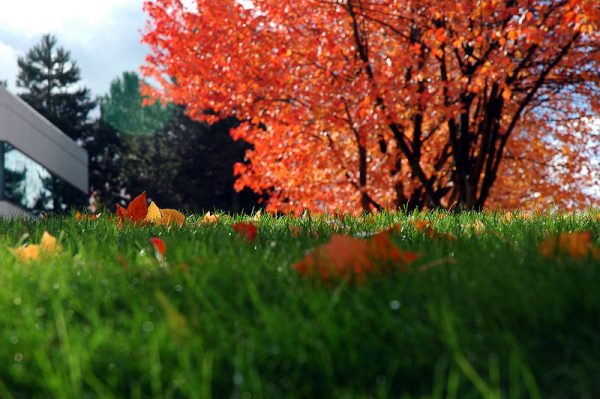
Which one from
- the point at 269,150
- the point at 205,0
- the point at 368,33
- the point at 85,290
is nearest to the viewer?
the point at 85,290

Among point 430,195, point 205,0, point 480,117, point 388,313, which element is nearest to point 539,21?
point 480,117

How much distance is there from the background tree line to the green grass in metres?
19.8

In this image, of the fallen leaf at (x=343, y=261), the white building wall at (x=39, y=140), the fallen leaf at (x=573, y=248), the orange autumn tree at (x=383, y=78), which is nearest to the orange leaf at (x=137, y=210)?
the fallen leaf at (x=343, y=261)

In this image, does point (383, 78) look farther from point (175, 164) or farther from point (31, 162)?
point (175, 164)

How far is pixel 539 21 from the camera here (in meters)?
8.34

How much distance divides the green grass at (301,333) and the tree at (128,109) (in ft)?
136

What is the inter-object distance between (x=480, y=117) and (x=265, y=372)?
959 centimetres

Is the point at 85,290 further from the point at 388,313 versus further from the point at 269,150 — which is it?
the point at 269,150

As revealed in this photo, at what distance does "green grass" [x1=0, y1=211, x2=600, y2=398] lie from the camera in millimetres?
1230

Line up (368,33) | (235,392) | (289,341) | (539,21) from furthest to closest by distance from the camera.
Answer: (368,33) → (539,21) → (289,341) → (235,392)

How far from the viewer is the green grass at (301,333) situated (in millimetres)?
1230

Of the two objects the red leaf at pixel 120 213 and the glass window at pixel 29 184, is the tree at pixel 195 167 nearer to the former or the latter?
the glass window at pixel 29 184

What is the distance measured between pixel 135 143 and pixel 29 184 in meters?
11.6

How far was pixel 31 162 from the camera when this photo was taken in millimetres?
23172
